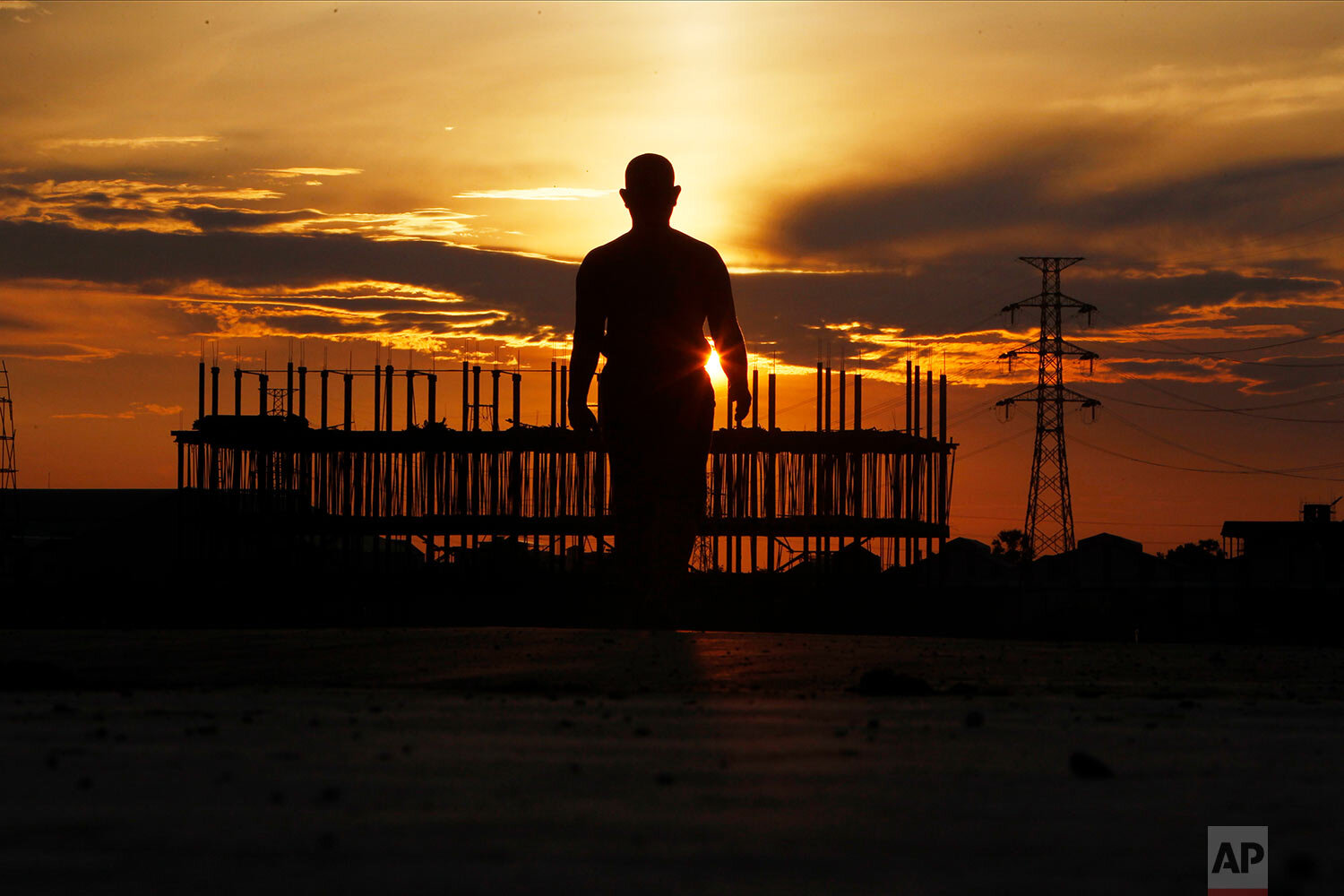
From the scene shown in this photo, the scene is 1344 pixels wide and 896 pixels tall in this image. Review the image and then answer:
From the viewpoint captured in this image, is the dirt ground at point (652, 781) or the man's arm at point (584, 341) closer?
the dirt ground at point (652, 781)

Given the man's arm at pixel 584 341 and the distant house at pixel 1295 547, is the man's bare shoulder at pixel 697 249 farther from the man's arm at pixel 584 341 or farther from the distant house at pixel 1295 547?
the distant house at pixel 1295 547

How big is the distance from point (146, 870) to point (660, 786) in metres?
1.03

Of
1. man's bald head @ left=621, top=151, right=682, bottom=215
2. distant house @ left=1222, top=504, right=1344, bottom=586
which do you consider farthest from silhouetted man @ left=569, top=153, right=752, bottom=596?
distant house @ left=1222, top=504, right=1344, bottom=586

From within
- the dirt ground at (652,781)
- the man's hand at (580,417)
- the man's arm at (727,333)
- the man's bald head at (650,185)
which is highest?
the man's bald head at (650,185)

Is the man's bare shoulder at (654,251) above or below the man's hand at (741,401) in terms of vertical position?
above

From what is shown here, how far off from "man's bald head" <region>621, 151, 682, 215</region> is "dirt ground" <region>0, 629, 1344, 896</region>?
14.6 ft

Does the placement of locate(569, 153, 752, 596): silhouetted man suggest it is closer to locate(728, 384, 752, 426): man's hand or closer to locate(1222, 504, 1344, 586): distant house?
locate(728, 384, 752, 426): man's hand

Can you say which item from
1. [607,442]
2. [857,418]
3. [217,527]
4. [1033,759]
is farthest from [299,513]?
[1033,759]

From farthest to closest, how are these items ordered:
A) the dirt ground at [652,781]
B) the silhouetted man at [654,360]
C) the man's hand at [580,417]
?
the man's hand at [580,417]
the silhouetted man at [654,360]
the dirt ground at [652,781]

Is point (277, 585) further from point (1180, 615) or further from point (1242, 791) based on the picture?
point (1242, 791)


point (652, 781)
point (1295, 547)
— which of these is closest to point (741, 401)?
point (652, 781)

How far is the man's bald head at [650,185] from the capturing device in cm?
960

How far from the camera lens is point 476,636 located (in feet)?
26.5

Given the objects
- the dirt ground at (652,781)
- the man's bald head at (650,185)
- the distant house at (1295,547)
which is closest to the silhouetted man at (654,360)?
the man's bald head at (650,185)
